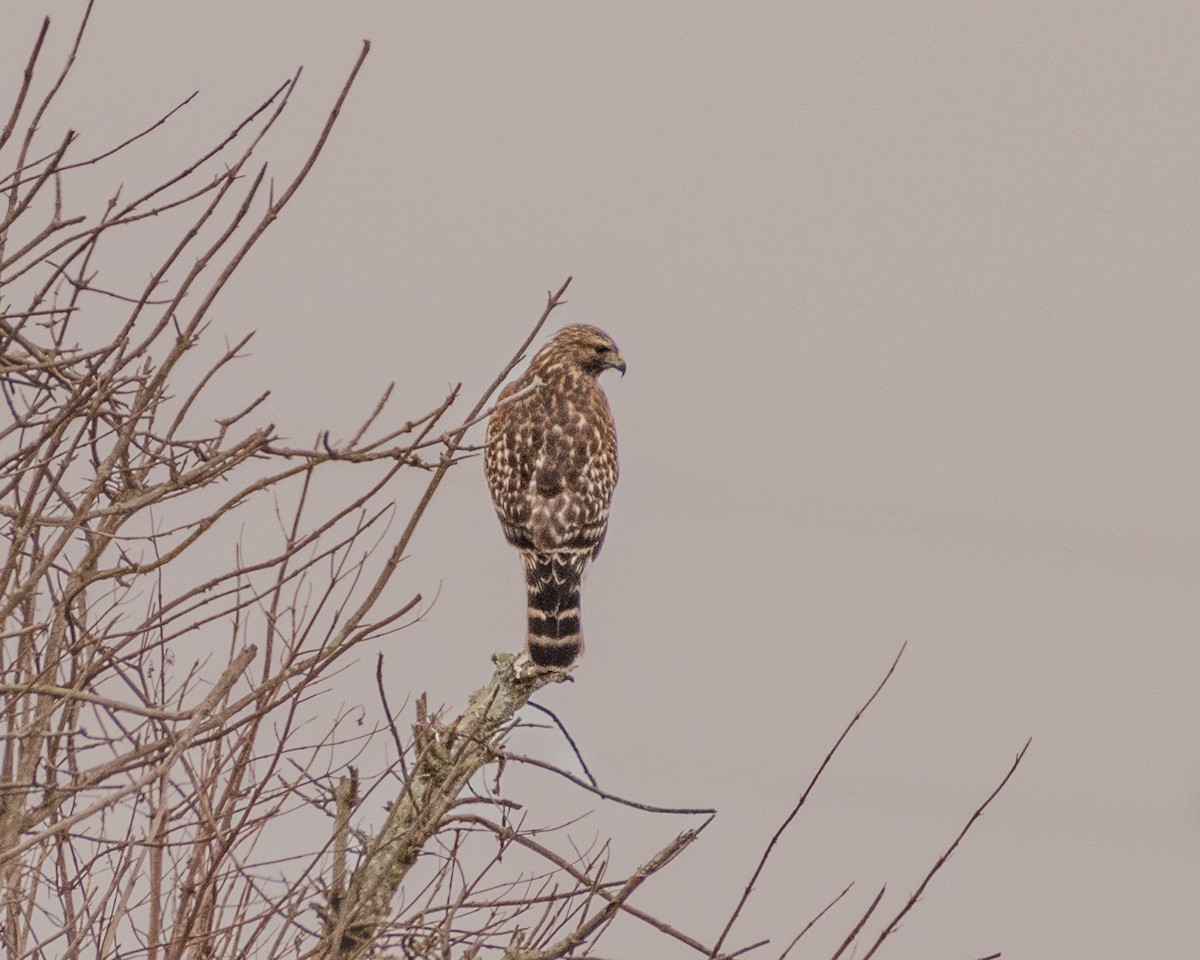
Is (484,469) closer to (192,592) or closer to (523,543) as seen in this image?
(523,543)

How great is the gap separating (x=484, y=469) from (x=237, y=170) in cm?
375

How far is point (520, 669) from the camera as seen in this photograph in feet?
16.5

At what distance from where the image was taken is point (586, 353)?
21.5 feet

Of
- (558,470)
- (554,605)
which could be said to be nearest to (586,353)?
(558,470)

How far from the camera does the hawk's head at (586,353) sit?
21.5ft

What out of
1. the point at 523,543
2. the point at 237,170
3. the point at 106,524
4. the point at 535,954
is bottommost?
the point at 535,954

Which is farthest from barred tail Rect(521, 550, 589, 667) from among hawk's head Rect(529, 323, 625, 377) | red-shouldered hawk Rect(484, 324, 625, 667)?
hawk's head Rect(529, 323, 625, 377)

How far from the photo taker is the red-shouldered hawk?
5.73 m

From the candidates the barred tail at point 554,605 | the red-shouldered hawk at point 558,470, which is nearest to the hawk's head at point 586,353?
the red-shouldered hawk at point 558,470

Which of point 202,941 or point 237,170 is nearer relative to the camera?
point 237,170

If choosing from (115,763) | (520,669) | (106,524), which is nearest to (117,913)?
(115,763)

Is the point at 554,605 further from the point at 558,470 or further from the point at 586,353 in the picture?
the point at 586,353

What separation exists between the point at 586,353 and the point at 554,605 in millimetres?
1583

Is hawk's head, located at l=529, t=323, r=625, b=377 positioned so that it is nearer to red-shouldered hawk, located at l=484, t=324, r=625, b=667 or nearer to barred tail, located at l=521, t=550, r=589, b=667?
red-shouldered hawk, located at l=484, t=324, r=625, b=667
